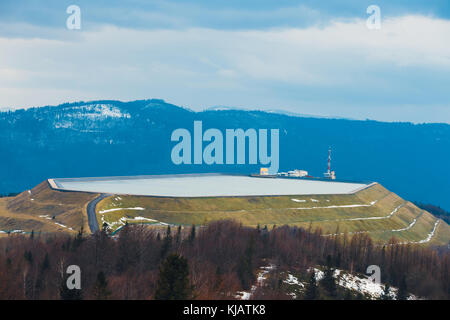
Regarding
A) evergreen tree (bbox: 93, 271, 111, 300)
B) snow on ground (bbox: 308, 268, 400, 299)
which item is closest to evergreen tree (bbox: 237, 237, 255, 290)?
snow on ground (bbox: 308, 268, 400, 299)

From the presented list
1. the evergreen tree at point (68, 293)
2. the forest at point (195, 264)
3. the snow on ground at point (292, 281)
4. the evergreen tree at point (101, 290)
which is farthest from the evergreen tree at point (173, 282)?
the snow on ground at point (292, 281)

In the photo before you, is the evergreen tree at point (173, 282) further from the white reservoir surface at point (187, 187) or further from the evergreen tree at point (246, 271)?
the white reservoir surface at point (187, 187)

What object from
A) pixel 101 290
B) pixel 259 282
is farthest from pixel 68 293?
pixel 259 282

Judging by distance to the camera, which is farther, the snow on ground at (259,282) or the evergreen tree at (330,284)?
the evergreen tree at (330,284)

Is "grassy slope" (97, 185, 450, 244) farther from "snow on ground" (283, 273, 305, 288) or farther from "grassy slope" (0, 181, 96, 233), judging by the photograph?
"snow on ground" (283, 273, 305, 288)

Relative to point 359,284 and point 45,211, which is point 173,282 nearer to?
point 359,284

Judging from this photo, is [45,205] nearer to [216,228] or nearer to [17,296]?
[216,228]
